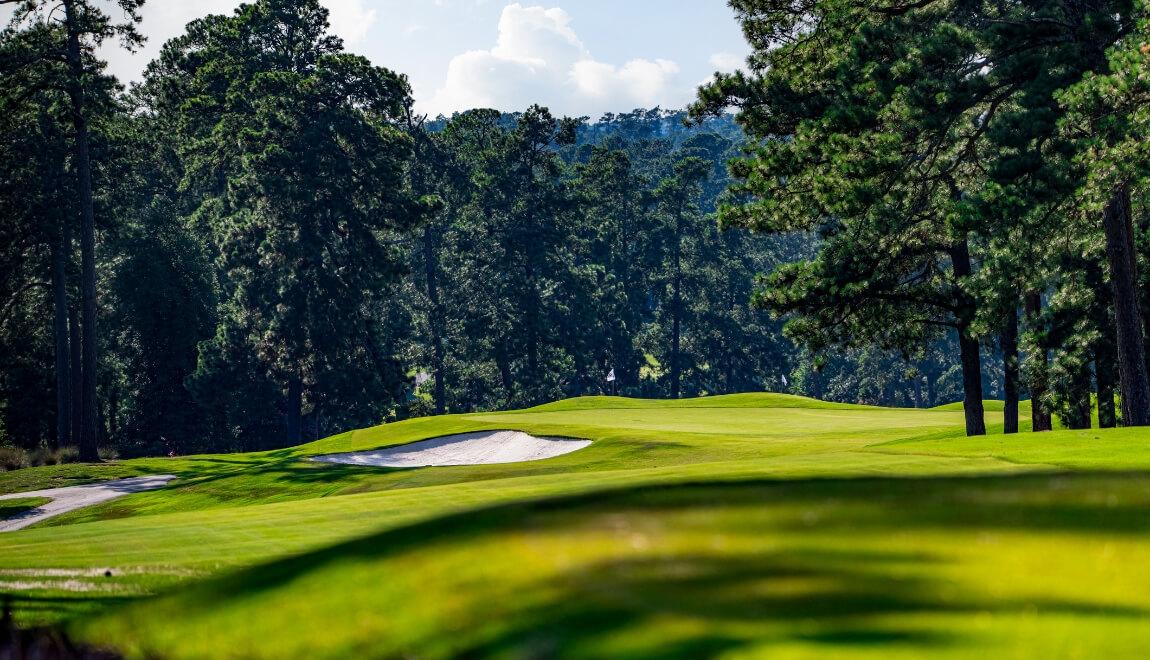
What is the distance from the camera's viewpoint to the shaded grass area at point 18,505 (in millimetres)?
26475

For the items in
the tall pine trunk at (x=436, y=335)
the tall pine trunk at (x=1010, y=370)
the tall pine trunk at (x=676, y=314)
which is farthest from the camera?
the tall pine trunk at (x=676, y=314)

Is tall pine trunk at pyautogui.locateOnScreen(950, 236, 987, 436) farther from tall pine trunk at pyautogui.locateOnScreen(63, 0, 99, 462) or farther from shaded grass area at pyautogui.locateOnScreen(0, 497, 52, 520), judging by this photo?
tall pine trunk at pyautogui.locateOnScreen(63, 0, 99, 462)

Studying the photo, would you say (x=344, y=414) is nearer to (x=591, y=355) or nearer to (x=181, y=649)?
(x=591, y=355)

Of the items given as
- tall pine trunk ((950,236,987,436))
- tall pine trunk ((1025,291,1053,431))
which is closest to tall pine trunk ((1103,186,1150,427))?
tall pine trunk ((950,236,987,436))

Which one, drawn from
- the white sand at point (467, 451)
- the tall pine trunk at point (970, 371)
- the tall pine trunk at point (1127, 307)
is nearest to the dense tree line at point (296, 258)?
the tall pine trunk at point (970, 371)

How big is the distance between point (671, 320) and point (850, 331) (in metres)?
70.1

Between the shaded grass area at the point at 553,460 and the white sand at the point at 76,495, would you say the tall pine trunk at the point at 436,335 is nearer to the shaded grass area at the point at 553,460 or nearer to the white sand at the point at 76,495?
the shaded grass area at the point at 553,460

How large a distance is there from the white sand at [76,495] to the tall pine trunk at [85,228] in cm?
1008

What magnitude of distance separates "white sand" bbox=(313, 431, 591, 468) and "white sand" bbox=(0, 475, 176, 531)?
523cm

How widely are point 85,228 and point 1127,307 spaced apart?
37417mm

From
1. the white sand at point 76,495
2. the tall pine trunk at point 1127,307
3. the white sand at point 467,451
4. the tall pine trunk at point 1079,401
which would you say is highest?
the tall pine trunk at point 1127,307

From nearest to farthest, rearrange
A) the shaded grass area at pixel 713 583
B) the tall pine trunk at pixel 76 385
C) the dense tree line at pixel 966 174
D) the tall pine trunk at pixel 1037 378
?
the shaded grass area at pixel 713 583 → the dense tree line at pixel 966 174 → the tall pine trunk at pixel 1037 378 → the tall pine trunk at pixel 76 385

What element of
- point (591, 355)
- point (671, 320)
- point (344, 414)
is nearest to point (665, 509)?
point (344, 414)

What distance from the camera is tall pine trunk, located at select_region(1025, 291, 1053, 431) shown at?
27281 mm
